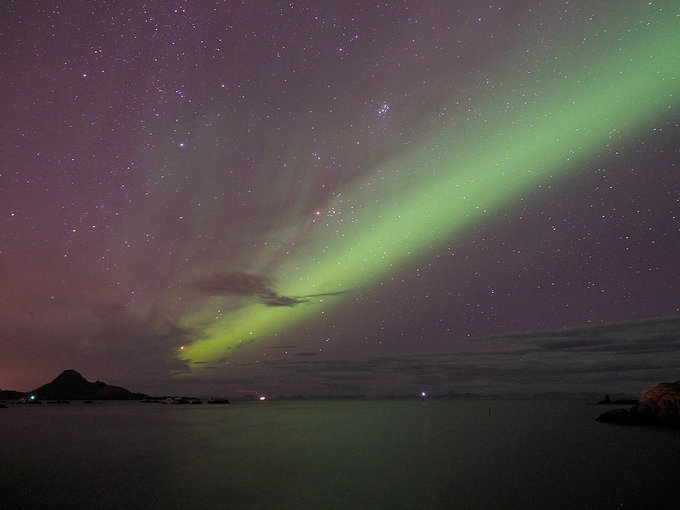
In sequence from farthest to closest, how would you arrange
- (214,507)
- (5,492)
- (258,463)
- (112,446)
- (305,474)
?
(112,446)
(258,463)
(305,474)
(5,492)
(214,507)

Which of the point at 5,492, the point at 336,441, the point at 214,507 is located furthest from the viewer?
the point at 336,441

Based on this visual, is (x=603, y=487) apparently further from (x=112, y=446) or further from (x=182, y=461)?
(x=112, y=446)

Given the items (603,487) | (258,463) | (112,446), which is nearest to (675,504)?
(603,487)

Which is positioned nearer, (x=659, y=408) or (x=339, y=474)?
(x=339, y=474)

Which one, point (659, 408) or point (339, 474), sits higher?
point (339, 474)

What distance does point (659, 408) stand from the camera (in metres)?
62.8

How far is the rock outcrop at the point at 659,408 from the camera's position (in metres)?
60.4

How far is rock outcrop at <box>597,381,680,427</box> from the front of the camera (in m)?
60.4

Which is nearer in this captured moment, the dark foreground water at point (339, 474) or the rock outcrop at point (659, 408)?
the dark foreground water at point (339, 474)

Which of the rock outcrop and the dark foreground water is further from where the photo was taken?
the rock outcrop

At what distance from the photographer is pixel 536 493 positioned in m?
23.2

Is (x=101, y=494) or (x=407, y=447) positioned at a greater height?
(x=101, y=494)

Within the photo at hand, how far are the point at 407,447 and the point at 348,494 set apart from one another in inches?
923

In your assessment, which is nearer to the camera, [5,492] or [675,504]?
[675,504]
